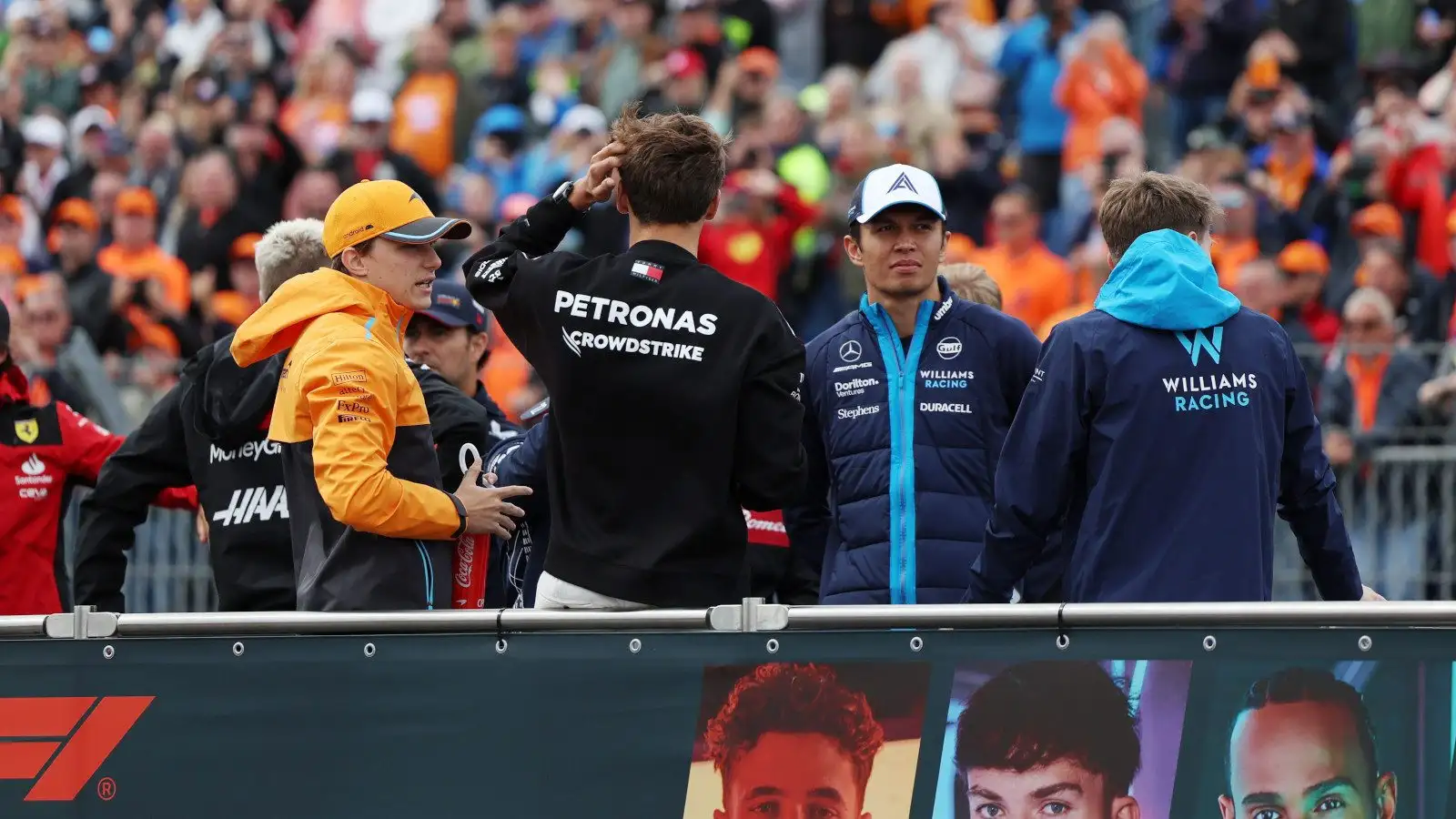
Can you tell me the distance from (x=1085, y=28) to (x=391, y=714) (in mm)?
10661

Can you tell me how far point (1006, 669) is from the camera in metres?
4.82

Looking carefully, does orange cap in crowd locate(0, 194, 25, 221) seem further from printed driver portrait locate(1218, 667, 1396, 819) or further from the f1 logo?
printed driver portrait locate(1218, 667, 1396, 819)

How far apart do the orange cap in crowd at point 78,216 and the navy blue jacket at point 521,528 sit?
9.07 m

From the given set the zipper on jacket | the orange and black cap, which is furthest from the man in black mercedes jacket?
the zipper on jacket

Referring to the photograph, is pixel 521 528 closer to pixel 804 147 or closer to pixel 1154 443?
A: pixel 1154 443

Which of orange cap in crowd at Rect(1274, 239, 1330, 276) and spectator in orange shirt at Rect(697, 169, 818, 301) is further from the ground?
spectator in orange shirt at Rect(697, 169, 818, 301)

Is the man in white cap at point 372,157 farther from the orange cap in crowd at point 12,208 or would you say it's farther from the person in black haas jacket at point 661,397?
the person in black haas jacket at point 661,397

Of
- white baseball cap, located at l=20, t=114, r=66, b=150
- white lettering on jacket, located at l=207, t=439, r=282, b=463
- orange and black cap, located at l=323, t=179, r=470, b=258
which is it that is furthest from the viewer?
white baseball cap, located at l=20, t=114, r=66, b=150

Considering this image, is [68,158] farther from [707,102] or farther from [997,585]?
[997,585]

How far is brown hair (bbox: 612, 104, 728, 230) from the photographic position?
5.39 metres

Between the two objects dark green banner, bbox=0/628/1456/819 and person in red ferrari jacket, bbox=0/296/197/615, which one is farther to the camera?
person in red ferrari jacket, bbox=0/296/197/615

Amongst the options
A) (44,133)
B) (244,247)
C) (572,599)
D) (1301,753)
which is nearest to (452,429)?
(572,599)

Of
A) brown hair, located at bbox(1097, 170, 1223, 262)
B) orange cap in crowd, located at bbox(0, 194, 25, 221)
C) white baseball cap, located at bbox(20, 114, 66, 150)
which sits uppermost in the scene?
white baseball cap, located at bbox(20, 114, 66, 150)

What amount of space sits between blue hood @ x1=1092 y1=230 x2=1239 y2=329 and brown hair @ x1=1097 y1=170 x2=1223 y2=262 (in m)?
0.11
